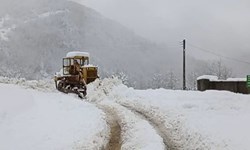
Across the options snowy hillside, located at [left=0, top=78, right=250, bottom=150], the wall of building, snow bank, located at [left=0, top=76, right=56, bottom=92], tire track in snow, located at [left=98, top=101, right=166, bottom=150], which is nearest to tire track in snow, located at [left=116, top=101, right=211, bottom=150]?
snowy hillside, located at [left=0, top=78, right=250, bottom=150]

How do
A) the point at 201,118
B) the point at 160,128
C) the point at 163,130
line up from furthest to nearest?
the point at 201,118 → the point at 160,128 → the point at 163,130

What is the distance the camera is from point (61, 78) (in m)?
35.4

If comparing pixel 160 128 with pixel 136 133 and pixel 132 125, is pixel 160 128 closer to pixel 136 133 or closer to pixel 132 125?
pixel 132 125

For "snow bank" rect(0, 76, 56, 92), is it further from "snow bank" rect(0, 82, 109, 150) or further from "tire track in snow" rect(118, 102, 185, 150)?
"tire track in snow" rect(118, 102, 185, 150)

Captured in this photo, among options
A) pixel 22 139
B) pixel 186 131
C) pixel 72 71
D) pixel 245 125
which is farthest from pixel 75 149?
pixel 72 71

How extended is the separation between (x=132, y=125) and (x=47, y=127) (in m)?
3.59

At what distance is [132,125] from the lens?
16.7 m

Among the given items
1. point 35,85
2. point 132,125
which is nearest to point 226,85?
point 132,125

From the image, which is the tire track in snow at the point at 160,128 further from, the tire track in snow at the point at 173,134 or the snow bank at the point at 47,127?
the snow bank at the point at 47,127

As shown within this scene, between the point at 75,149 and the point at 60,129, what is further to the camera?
the point at 60,129

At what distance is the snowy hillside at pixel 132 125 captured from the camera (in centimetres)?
1309

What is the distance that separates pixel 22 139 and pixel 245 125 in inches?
318

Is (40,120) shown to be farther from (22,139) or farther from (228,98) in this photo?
(228,98)

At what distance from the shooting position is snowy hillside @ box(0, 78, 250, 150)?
1309 centimetres
